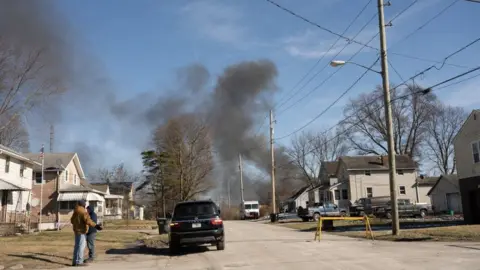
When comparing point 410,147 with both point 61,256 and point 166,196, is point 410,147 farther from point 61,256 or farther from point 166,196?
point 61,256

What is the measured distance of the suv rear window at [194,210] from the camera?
15.2 metres

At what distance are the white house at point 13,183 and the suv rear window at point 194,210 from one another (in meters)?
17.2

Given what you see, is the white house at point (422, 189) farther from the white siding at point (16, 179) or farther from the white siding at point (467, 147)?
the white siding at point (16, 179)

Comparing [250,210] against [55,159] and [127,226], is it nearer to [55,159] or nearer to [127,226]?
[55,159]

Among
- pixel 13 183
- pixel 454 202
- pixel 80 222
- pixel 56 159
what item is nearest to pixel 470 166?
pixel 454 202

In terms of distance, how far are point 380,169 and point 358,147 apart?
9000 millimetres

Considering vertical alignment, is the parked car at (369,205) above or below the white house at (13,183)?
below

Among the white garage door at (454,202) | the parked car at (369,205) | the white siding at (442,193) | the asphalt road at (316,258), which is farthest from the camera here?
the white siding at (442,193)

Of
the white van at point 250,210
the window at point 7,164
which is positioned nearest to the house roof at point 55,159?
the window at point 7,164

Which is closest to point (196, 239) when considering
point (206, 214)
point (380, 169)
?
point (206, 214)

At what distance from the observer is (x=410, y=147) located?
6750cm

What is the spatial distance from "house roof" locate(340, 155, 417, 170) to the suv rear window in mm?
46028

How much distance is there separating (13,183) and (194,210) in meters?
21.5

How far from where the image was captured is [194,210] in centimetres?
1530
